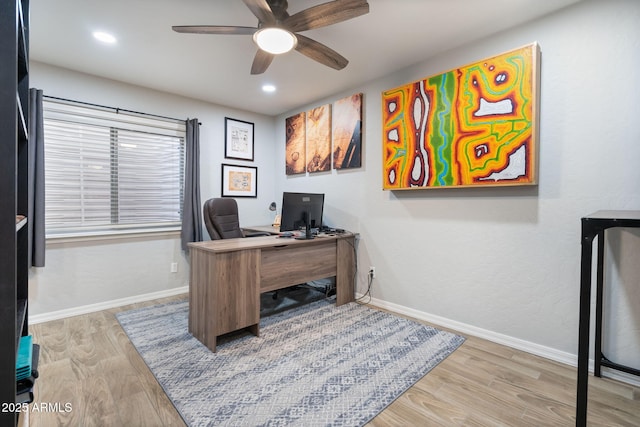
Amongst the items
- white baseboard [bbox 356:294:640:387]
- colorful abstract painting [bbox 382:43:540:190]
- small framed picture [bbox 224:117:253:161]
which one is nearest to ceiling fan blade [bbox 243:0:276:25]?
colorful abstract painting [bbox 382:43:540:190]

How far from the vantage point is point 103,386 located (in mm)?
1853

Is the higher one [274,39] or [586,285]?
[274,39]

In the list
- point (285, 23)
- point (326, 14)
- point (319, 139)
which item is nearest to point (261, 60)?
point (285, 23)

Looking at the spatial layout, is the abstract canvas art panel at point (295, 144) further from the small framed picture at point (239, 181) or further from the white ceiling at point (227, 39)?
the white ceiling at point (227, 39)

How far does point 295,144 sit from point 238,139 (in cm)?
81

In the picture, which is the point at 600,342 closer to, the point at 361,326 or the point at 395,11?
the point at 361,326

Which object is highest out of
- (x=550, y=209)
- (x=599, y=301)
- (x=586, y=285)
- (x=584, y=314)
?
(x=550, y=209)

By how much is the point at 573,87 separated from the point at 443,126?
0.88 meters

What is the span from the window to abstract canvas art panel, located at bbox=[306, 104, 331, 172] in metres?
1.61

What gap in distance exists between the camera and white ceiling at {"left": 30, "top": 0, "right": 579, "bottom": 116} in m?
2.09

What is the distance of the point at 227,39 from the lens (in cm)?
247

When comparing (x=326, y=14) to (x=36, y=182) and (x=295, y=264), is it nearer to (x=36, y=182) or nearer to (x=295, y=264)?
(x=295, y=264)

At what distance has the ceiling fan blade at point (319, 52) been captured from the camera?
208 centimetres

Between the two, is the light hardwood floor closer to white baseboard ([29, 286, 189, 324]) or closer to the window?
white baseboard ([29, 286, 189, 324])
